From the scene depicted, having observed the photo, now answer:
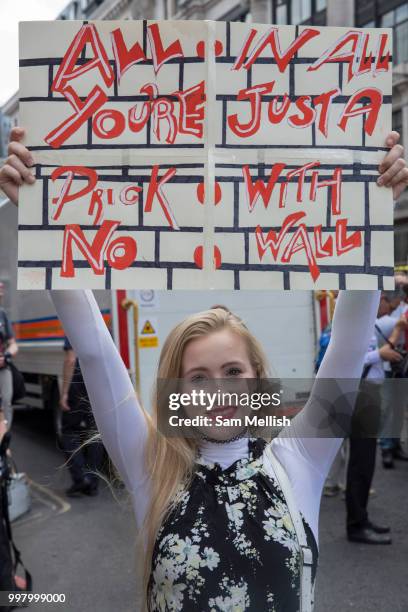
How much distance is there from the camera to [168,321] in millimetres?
5895

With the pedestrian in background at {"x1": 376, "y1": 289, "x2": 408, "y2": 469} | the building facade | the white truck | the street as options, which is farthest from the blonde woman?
the building facade

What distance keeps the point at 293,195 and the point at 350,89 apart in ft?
0.91

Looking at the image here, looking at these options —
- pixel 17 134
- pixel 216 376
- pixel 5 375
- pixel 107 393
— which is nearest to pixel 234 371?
pixel 216 376

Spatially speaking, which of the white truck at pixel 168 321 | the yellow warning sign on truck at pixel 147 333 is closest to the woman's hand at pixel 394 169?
the white truck at pixel 168 321

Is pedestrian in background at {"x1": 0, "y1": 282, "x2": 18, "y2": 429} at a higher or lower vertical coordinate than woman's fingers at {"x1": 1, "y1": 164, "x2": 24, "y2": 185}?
lower

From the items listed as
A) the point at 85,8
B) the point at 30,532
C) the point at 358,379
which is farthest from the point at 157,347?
the point at 85,8

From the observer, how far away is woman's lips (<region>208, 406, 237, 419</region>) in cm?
142

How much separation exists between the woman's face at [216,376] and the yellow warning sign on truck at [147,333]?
4.29m

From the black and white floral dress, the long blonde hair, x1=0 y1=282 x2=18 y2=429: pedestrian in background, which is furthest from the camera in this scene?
x1=0 y1=282 x2=18 y2=429: pedestrian in background

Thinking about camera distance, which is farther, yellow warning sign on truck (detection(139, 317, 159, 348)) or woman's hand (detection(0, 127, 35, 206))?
yellow warning sign on truck (detection(139, 317, 159, 348))

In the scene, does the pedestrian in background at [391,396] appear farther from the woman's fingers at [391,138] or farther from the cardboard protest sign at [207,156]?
the woman's fingers at [391,138]

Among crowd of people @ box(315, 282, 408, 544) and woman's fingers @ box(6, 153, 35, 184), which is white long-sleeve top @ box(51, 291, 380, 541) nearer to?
crowd of people @ box(315, 282, 408, 544)

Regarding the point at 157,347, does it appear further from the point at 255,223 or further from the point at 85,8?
the point at 85,8

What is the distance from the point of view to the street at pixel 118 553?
3482mm
